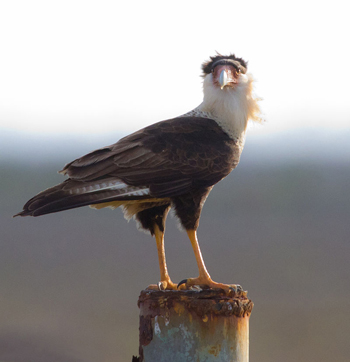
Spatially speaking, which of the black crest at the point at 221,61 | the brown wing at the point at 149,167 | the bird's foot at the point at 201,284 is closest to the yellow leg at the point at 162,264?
the bird's foot at the point at 201,284

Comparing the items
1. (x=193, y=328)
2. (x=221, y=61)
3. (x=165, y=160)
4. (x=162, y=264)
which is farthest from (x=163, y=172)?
(x=221, y=61)

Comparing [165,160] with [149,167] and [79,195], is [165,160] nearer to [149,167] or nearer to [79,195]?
[149,167]

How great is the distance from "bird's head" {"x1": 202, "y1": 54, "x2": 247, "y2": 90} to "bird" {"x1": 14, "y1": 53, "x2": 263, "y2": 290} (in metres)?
0.03

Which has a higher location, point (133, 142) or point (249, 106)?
point (249, 106)

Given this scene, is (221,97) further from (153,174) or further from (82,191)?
(82,191)

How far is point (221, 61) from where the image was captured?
546 centimetres

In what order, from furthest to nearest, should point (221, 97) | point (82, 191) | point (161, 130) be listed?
point (221, 97) < point (161, 130) < point (82, 191)

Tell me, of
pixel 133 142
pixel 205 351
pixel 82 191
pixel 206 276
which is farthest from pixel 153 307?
pixel 133 142

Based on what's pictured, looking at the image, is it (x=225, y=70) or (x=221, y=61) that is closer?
(x=225, y=70)

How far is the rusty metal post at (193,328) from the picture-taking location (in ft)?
12.0

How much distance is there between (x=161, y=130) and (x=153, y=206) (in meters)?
0.79

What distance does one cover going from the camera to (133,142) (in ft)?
15.5

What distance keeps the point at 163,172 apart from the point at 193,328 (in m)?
1.49

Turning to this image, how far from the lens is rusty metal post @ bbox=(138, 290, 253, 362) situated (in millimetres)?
3662
